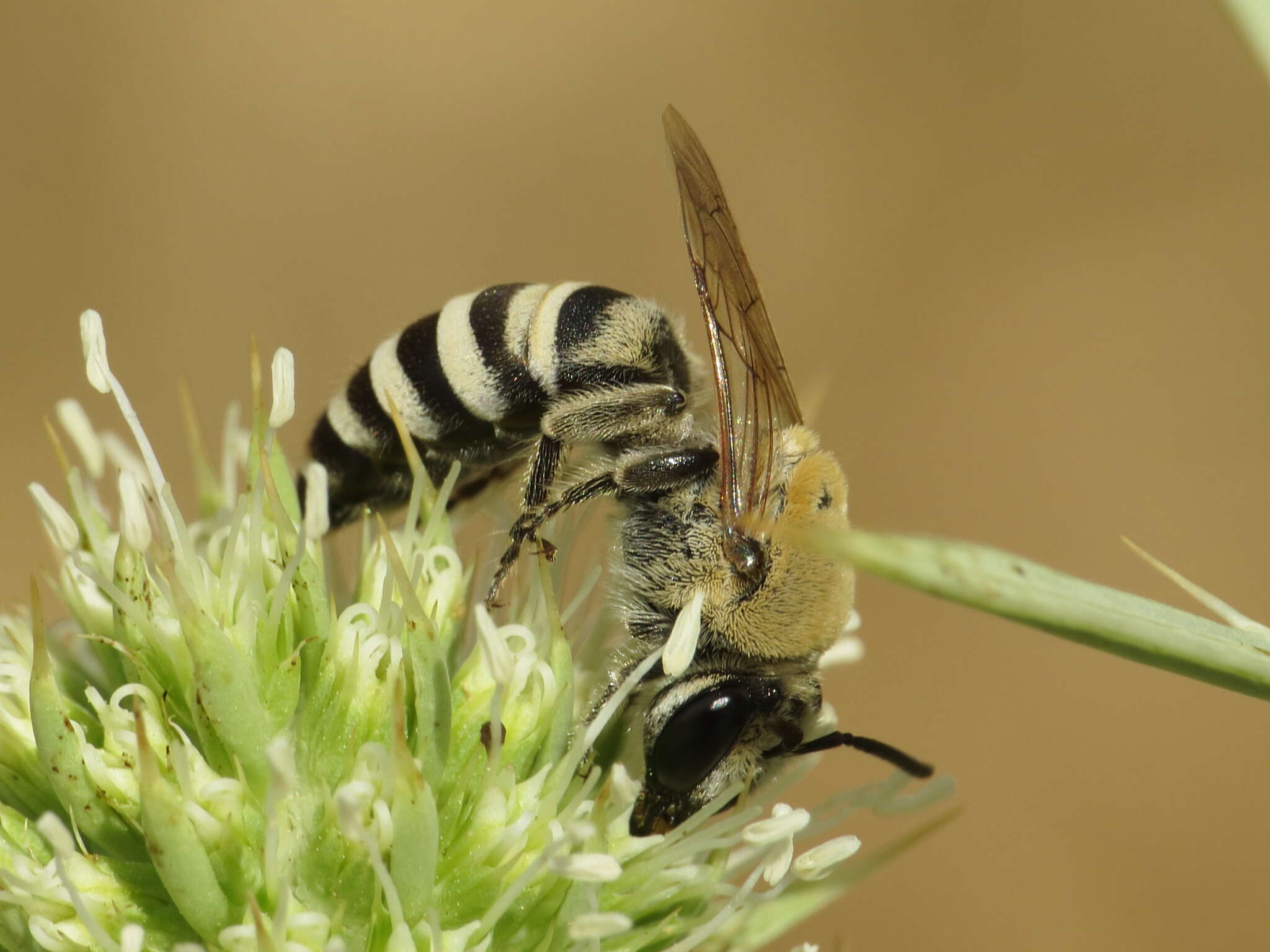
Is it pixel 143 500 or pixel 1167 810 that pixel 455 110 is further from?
pixel 143 500

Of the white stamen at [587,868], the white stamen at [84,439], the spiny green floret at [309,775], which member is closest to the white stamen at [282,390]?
the spiny green floret at [309,775]

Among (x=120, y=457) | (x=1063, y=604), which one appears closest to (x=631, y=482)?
(x=120, y=457)

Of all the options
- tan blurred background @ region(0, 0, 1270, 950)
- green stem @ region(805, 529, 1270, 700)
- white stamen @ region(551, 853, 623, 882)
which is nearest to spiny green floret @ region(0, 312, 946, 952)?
white stamen @ region(551, 853, 623, 882)

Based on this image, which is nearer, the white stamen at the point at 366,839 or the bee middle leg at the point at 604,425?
the white stamen at the point at 366,839

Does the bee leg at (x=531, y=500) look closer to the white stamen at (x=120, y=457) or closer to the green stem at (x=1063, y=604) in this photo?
the white stamen at (x=120, y=457)

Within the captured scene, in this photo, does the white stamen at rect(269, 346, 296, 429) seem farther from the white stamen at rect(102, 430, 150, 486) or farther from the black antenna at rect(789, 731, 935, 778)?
the black antenna at rect(789, 731, 935, 778)
